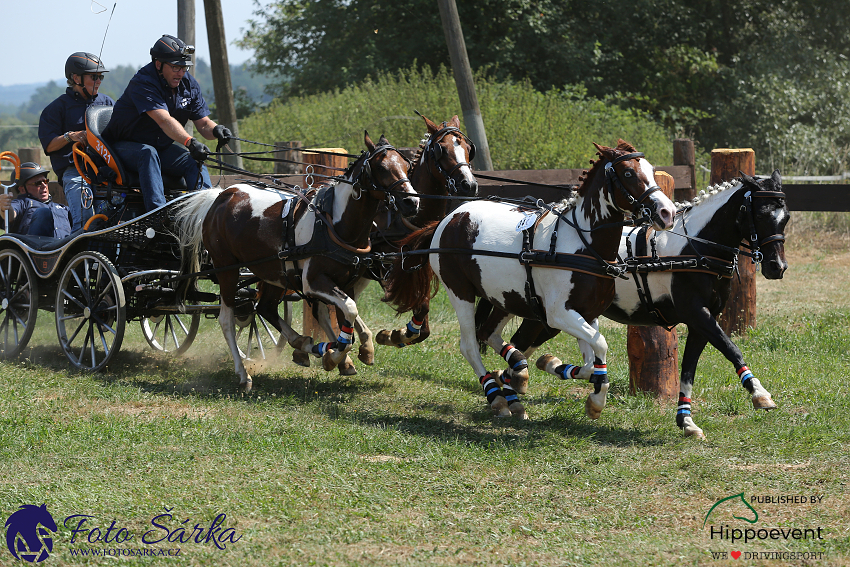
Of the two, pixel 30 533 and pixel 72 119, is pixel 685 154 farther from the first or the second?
pixel 30 533

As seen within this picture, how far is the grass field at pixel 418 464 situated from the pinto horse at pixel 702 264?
448mm

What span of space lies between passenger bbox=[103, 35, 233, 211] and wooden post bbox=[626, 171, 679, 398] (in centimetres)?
384

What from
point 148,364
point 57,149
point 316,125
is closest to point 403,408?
point 148,364

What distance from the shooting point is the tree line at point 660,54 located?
67.8 feet

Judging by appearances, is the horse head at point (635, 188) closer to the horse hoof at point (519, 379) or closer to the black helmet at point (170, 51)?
the horse hoof at point (519, 379)

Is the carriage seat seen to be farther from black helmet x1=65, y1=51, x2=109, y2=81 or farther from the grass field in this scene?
the grass field

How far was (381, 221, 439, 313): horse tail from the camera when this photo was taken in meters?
6.87

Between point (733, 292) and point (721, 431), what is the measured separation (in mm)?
3016

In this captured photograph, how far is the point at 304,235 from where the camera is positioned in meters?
6.96

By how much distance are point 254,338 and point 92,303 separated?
206 centimetres

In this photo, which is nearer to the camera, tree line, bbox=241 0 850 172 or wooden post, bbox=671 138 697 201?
wooden post, bbox=671 138 697 201

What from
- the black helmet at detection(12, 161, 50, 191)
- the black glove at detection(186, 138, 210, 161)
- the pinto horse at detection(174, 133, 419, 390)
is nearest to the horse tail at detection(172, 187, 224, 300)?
the pinto horse at detection(174, 133, 419, 390)

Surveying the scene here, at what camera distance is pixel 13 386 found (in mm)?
7062

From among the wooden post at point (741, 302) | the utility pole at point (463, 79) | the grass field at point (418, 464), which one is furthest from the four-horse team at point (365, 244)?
the utility pole at point (463, 79)
